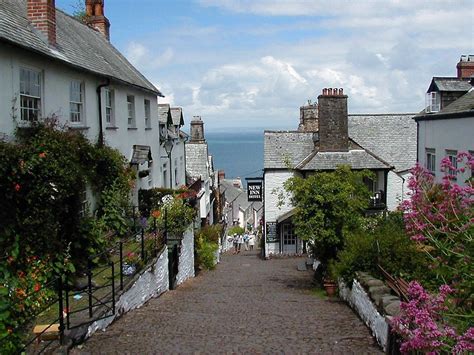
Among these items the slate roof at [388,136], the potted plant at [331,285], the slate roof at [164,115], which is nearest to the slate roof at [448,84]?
the slate roof at [388,136]

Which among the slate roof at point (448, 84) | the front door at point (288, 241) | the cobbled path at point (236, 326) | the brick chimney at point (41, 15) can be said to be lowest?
the front door at point (288, 241)

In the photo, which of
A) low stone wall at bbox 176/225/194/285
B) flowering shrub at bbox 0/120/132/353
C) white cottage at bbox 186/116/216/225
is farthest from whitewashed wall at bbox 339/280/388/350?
white cottage at bbox 186/116/216/225

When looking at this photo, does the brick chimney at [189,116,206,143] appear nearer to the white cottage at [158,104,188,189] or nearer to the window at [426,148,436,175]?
the white cottage at [158,104,188,189]

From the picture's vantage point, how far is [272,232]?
107 ft

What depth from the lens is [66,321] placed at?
336 inches

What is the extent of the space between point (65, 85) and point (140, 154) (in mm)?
7016

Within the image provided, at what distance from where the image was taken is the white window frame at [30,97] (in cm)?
1180

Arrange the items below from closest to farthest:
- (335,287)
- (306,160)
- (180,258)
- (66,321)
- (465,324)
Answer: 1. (465,324)
2. (66,321)
3. (335,287)
4. (180,258)
5. (306,160)

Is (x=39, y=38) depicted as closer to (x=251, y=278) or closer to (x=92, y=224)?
(x=92, y=224)

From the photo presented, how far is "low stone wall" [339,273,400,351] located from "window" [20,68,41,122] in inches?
317

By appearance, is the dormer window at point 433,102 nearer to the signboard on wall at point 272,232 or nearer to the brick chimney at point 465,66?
the brick chimney at point 465,66

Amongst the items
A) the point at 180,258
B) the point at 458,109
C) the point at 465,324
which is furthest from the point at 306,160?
the point at 465,324

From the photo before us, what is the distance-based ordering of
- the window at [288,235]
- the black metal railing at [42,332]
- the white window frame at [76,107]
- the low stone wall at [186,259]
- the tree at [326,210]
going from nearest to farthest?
the black metal railing at [42,332] < the white window frame at [76,107] < the low stone wall at [186,259] < the tree at [326,210] < the window at [288,235]

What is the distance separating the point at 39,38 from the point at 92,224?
15.3ft
